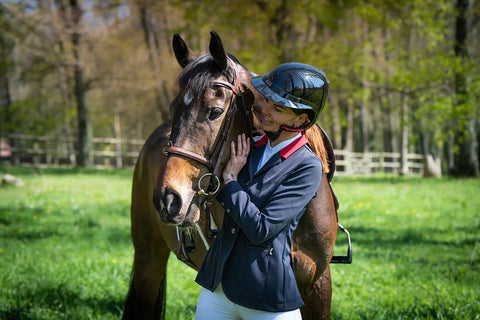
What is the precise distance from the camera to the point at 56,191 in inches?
452

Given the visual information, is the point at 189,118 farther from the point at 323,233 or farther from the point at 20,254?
the point at 20,254

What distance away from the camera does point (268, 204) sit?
1.83 metres

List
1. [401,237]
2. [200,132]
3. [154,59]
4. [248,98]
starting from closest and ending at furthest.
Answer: [200,132]
[248,98]
[401,237]
[154,59]

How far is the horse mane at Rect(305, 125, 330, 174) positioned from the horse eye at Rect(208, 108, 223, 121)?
57cm

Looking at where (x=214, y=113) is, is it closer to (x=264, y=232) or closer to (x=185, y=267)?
(x=264, y=232)

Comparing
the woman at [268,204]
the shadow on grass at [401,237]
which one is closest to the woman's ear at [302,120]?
the woman at [268,204]

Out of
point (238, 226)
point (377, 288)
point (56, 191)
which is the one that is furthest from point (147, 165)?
point (56, 191)

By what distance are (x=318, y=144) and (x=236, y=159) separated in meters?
0.63

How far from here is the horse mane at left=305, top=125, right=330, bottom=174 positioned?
230 centimetres

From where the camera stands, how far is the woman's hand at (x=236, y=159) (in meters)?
1.90

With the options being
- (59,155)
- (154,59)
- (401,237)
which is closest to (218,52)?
(401,237)

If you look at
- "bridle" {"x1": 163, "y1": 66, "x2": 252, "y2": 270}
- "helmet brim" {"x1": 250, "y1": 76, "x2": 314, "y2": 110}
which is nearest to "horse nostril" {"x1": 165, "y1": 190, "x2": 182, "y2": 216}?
"bridle" {"x1": 163, "y1": 66, "x2": 252, "y2": 270}

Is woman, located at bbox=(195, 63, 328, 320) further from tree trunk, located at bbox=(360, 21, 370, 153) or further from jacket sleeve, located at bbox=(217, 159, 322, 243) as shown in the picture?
tree trunk, located at bbox=(360, 21, 370, 153)

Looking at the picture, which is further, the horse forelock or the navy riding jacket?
the horse forelock
